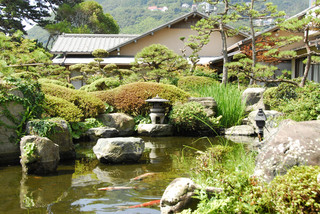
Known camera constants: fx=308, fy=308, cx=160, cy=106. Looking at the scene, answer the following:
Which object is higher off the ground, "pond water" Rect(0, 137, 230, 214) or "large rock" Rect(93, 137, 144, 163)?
"large rock" Rect(93, 137, 144, 163)

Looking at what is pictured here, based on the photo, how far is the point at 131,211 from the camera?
3.54 meters

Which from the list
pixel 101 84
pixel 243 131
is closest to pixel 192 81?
pixel 101 84

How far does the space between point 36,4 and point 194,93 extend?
95.5 ft

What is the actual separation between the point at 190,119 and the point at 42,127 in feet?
15.4

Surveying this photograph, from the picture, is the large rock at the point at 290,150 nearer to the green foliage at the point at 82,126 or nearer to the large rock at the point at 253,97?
the green foliage at the point at 82,126

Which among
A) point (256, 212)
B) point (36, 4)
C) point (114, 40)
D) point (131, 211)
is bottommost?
point (131, 211)

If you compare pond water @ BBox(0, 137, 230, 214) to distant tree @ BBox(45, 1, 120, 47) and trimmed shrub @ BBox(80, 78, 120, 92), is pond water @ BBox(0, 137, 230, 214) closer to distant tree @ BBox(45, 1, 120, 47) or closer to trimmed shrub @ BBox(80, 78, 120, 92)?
trimmed shrub @ BBox(80, 78, 120, 92)

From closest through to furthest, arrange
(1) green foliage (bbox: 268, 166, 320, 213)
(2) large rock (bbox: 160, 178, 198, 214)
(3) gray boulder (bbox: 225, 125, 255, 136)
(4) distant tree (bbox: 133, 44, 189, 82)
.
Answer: (1) green foliage (bbox: 268, 166, 320, 213) → (2) large rock (bbox: 160, 178, 198, 214) → (3) gray boulder (bbox: 225, 125, 255, 136) → (4) distant tree (bbox: 133, 44, 189, 82)

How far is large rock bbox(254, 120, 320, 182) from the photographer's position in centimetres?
310

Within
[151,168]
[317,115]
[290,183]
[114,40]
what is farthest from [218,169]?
[114,40]

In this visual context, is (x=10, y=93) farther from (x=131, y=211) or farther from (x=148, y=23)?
(x=148, y=23)

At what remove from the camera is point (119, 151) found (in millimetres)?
5906

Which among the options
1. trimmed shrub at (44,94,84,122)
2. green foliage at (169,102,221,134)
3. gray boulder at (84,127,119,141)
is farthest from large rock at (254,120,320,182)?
green foliage at (169,102,221,134)

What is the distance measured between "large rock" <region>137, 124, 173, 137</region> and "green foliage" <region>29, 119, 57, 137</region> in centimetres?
387
